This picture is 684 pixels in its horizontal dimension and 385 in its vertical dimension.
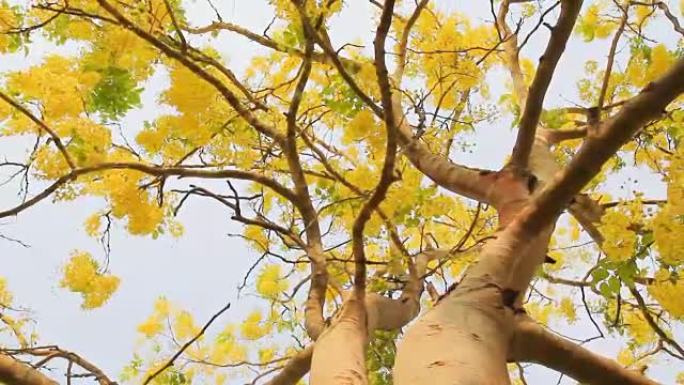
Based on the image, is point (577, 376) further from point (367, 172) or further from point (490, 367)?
point (367, 172)

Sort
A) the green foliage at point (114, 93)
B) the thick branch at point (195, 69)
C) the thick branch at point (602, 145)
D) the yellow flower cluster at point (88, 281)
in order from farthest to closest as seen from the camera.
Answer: the yellow flower cluster at point (88, 281) → the green foliage at point (114, 93) → the thick branch at point (195, 69) → the thick branch at point (602, 145)

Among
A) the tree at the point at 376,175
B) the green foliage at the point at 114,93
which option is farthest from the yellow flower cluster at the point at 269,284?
the green foliage at the point at 114,93

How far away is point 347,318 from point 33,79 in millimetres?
1826

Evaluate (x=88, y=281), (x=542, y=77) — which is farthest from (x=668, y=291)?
(x=88, y=281)

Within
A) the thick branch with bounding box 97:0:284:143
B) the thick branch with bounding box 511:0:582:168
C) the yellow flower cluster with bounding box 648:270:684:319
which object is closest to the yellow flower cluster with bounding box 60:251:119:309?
the thick branch with bounding box 97:0:284:143

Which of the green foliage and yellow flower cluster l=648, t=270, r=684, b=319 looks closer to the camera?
yellow flower cluster l=648, t=270, r=684, b=319

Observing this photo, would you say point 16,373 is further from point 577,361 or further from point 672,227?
point 672,227

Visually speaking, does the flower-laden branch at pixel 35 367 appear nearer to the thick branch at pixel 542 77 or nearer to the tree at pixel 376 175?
the tree at pixel 376 175

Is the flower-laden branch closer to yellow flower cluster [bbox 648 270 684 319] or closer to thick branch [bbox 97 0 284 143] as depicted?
thick branch [bbox 97 0 284 143]

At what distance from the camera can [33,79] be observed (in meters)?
3.20

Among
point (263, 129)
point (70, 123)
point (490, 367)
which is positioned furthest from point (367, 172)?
point (490, 367)

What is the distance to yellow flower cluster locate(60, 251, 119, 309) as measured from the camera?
3.92m

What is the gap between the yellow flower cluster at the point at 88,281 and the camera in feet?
12.9

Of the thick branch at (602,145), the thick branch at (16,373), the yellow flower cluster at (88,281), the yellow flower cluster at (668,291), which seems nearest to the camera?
the thick branch at (602,145)
